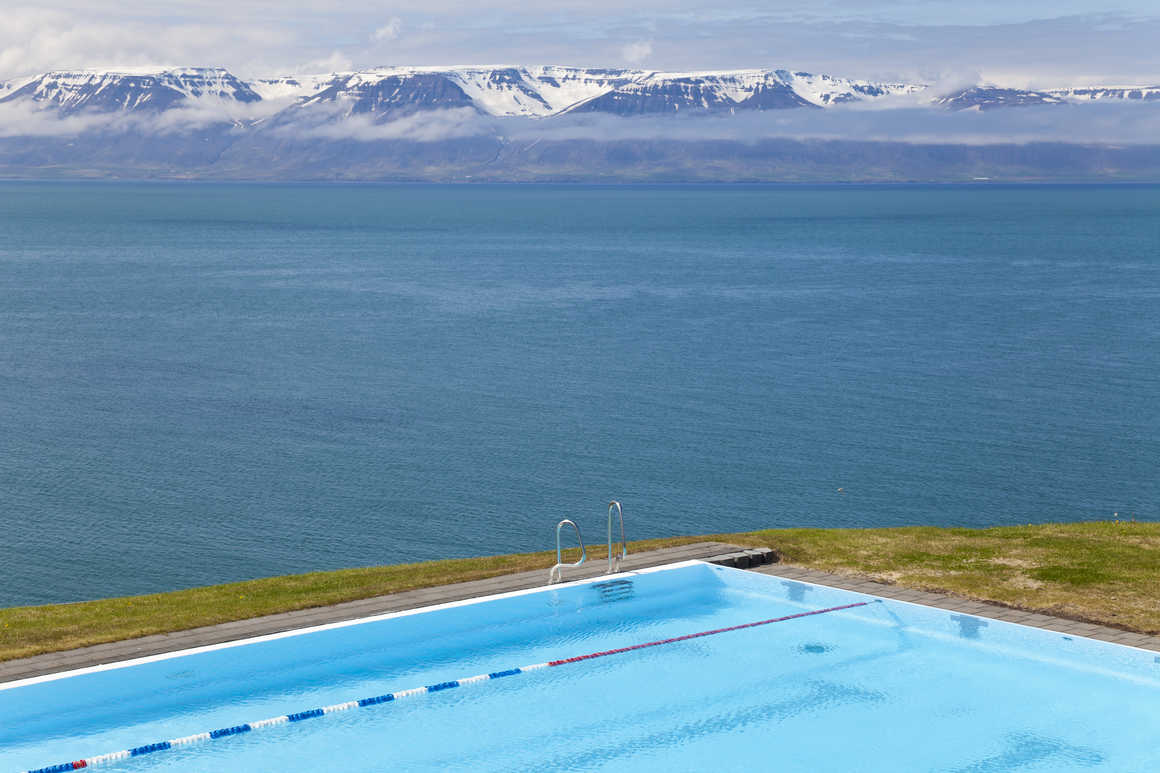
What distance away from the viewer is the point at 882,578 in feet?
56.9

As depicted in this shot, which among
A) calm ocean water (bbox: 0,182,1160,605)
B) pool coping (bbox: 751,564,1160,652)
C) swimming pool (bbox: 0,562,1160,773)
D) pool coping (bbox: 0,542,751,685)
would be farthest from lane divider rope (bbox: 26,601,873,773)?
calm ocean water (bbox: 0,182,1160,605)

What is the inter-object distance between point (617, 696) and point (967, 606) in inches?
189

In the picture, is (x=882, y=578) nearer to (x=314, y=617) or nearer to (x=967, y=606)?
(x=967, y=606)

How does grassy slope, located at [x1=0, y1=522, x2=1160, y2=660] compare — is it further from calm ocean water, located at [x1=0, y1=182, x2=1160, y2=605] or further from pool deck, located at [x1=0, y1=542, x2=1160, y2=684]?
calm ocean water, located at [x1=0, y1=182, x2=1160, y2=605]

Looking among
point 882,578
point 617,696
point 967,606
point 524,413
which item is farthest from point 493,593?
point 524,413

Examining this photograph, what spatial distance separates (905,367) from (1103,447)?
60.9 ft

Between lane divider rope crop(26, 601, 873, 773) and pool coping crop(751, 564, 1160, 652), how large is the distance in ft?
2.07

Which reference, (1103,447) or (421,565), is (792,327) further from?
(421,565)

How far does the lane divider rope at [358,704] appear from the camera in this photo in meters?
12.2

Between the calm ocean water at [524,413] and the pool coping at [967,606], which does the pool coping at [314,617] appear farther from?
the calm ocean water at [524,413]

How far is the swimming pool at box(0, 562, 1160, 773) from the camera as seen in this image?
42.1 feet

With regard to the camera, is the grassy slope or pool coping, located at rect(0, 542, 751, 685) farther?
the grassy slope

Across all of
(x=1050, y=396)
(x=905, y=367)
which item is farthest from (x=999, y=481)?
(x=905, y=367)

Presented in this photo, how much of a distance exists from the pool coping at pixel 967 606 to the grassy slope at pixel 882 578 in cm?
24
